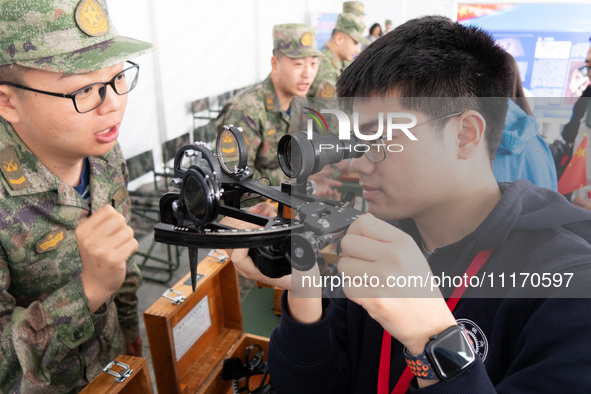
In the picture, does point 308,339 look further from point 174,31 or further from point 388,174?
point 174,31

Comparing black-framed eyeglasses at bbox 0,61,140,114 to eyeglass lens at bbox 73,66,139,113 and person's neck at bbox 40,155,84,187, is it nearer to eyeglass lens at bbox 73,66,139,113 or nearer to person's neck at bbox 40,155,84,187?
eyeglass lens at bbox 73,66,139,113

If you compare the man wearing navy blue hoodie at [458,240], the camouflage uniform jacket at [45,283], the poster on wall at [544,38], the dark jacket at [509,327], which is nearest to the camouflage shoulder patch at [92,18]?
the camouflage uniform jacket at [45,283]

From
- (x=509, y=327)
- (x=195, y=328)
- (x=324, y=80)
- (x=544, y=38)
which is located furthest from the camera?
(x=324, y=80)

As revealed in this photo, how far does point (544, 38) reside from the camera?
350cm

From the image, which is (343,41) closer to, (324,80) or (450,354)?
(324,80)

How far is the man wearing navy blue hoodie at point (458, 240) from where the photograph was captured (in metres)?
0.61

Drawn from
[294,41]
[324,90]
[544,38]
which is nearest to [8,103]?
[294,41]

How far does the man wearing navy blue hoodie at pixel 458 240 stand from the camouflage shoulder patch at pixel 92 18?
26.5 inches

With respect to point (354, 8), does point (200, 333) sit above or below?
below

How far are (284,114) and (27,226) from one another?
1798 millimetres

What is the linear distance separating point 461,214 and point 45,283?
117 cm

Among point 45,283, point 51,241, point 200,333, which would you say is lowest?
point 200,333

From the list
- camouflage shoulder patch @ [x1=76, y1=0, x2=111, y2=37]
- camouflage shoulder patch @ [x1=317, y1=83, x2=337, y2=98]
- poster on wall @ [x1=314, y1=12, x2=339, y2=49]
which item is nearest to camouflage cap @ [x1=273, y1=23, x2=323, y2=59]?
camouflage shoulder patch @ [x1=317, y1=83, x2=337, y2=98]

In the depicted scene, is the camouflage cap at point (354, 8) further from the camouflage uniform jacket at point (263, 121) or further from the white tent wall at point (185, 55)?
the camouflage uniform jacket at point (263, 121)
